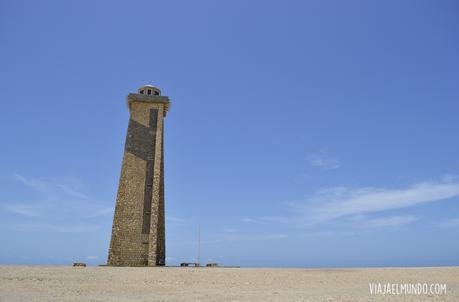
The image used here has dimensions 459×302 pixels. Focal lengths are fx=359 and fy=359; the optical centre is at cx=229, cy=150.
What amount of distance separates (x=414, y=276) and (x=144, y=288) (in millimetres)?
11644

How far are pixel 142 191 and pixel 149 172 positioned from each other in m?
1.68

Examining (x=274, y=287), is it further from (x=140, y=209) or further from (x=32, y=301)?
(x=140, y=209)

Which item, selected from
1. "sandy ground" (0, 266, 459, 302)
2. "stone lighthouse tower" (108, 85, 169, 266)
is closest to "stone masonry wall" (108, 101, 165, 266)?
"stone lighthouse tower" (108, 85, 169, 266)

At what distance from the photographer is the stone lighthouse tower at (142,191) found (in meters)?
26.9

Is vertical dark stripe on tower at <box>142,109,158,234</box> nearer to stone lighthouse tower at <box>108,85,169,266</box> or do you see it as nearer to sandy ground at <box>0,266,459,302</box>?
stone lighthouse tower at <box>108,85,169,266</box>

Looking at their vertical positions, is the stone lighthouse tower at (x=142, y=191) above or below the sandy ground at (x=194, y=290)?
above

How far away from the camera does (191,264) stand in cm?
2902

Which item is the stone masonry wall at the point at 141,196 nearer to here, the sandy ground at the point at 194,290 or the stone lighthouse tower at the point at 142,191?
the stone lighthouse tower at the point at 142,191

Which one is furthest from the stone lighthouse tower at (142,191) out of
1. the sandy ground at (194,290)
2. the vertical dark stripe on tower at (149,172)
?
the sandy ground at (194,290)

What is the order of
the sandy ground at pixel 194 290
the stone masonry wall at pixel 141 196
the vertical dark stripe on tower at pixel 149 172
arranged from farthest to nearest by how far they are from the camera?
1. the vertical dark stripe on tower at pixel 149 172
2. the stone masonry wall at pixel 141 196
3. the sandy ground at pixel 194 290

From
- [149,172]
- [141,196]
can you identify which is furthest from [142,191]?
[149,172]

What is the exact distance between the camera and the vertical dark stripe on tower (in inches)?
1096

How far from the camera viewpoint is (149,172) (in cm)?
2925

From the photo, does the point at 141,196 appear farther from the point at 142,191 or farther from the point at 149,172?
the point at 149,172
